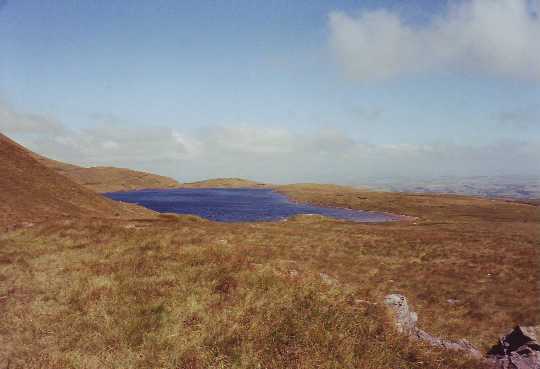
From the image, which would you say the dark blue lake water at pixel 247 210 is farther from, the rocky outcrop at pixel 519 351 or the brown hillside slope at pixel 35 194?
the rocky outcrop at pixel 519 351

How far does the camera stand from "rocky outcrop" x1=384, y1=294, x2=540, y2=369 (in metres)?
7.88

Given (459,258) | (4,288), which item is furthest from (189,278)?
(459,258)

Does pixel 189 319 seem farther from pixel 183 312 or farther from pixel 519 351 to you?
pixel 519 351

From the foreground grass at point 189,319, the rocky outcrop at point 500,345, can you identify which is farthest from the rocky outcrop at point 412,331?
the foreground grass at point 189,319

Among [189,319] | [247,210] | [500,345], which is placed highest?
[189,319]

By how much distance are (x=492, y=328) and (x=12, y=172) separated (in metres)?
45.9

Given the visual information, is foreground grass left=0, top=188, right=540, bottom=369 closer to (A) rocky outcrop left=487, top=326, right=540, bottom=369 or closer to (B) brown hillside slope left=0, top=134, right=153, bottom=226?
(A) rocky outcrop left=487, top=326, right=540, bottom=369

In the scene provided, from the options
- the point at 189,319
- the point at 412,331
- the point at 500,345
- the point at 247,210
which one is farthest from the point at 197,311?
the point at 247,210

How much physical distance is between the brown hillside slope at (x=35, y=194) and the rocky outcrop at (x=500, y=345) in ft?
76.3

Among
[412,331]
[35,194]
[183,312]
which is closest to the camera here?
[183,312]

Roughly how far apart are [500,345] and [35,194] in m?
39.9

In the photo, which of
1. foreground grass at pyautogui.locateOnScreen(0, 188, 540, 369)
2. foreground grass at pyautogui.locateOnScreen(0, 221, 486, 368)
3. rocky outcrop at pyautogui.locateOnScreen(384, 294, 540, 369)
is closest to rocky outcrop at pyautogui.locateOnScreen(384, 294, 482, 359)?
rocky outcrop at pyautogui.locateOnScreen(384, 294, 540, 369)

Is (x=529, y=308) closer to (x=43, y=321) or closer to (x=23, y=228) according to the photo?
(x=43, y=321)

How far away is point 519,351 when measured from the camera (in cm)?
849
